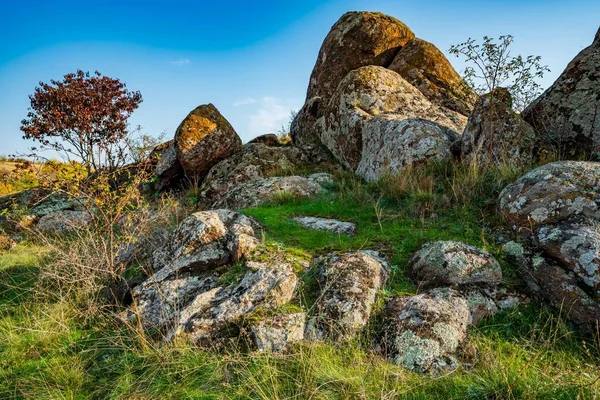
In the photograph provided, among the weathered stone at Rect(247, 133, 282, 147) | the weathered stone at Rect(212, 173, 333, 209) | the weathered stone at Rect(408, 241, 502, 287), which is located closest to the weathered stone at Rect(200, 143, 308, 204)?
the weathered stone at Rect(212, 173, 333, 209)

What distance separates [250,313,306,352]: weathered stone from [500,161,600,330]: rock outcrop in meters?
2.91

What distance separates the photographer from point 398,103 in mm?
11531

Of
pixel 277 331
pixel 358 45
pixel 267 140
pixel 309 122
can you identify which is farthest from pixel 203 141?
pixel 277 331

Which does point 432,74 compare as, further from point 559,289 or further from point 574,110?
point 559,289

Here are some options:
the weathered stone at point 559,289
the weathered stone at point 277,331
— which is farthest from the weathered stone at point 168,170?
the weathered stone at point 559,289

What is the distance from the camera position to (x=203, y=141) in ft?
41.5

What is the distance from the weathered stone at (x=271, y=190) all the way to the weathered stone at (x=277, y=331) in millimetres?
4857

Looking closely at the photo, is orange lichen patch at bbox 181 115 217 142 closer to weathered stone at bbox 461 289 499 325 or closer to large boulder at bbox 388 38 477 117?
large boulder at bbox 388 38 477 117

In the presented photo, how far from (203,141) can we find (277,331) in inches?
394

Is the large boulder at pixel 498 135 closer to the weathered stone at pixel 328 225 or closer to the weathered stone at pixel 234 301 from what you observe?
the weathered stone at pixel 328 225

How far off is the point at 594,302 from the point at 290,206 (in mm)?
5556

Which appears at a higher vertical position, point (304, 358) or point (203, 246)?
point (203, 246)

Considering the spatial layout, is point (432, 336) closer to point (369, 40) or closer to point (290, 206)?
point (290, 206)

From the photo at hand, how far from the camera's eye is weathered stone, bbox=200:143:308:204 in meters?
11.5
